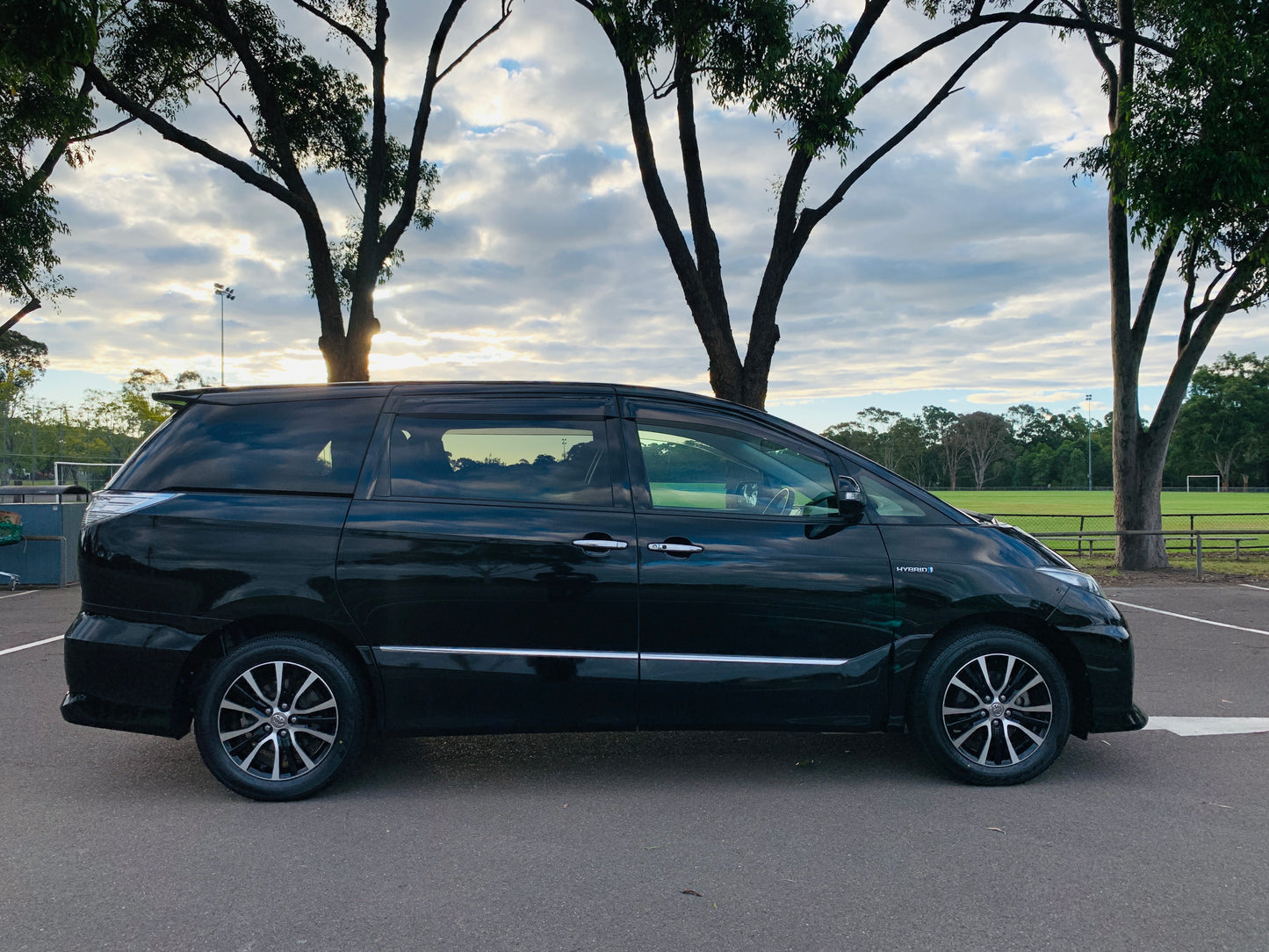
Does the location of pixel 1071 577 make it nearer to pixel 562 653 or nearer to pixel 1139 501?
pixel 562 653

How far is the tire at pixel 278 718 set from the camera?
4.12 metres

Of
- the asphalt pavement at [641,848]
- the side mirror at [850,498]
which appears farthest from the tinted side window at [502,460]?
the asphalt pavement at [641,848]

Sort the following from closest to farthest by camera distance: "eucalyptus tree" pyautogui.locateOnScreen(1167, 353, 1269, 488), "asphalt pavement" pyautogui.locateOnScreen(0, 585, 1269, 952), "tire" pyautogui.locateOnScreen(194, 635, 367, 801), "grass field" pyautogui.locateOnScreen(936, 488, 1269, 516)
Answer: "asphalt pavement" pyautogui.locateOnScreen(0, 585, 1269, 952)
"tire" pyautogui.locateOnScreen(194, 635, 367, 801)
"grass field" pyautogui.locateOnScreen(936, 488, 1269, 516)
"eucalyptus tree" pyautogui.locateOnScreen(1167, 353, 1269, 488)

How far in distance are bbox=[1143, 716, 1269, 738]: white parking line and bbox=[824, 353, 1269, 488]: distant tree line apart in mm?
76260

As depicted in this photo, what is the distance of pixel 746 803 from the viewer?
13.4 feet

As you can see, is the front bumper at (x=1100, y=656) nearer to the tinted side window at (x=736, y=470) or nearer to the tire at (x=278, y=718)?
the tinted side window at (x=736, y=470)

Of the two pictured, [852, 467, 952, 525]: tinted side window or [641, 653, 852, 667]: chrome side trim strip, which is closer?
[641, 653, 852, 667]: chrome side trim strip

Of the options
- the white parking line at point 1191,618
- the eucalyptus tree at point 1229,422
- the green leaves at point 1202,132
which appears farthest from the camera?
the eucalyptus tree at point 1229,422

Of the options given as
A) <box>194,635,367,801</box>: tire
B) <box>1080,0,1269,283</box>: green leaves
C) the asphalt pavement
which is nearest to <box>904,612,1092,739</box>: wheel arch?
the asphalt pavement

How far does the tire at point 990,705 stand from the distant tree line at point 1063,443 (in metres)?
77.7

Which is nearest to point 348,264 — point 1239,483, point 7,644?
point 7,644

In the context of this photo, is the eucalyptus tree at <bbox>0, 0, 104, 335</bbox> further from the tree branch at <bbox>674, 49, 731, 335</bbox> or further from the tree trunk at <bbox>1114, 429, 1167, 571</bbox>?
the tree trunk at <bbox>1114, 429, 1167, 571</bbox>

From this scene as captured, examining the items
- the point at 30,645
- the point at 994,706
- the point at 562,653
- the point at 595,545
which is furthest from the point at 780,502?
the point at 30,645

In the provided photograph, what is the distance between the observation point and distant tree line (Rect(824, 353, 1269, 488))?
298 ft
